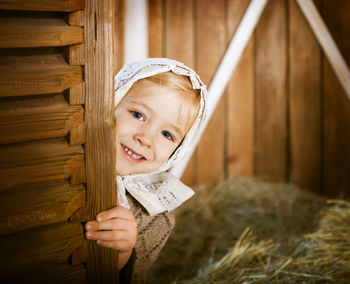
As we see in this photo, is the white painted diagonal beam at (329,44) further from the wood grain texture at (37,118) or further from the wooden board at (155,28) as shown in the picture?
the wood grain texture at (37,118)

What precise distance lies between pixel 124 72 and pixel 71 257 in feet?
1.50

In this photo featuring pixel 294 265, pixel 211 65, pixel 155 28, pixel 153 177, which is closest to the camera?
pixel 153 177

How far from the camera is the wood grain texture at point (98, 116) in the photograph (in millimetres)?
777

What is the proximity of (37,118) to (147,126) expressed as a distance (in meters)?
0.31

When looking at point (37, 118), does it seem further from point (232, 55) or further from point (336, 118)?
point (336, 118)

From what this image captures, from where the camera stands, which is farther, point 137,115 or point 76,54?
point 137,115

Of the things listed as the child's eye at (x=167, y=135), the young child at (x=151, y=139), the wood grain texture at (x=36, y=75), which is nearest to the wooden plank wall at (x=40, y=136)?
the wood grain texture at (x=36, y=75)

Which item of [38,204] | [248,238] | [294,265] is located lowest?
[248,238]

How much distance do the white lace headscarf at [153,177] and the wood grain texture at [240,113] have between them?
1125mm

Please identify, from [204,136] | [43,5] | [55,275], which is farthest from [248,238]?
[43,5]

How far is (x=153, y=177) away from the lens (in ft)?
3.75

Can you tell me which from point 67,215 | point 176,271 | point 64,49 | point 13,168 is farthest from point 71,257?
point 176,271

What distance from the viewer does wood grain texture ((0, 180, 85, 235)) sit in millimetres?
728

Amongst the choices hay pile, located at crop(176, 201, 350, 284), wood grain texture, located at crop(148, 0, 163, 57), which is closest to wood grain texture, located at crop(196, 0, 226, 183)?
wood grain texture, located at crop(148, 0, 163, 57)
